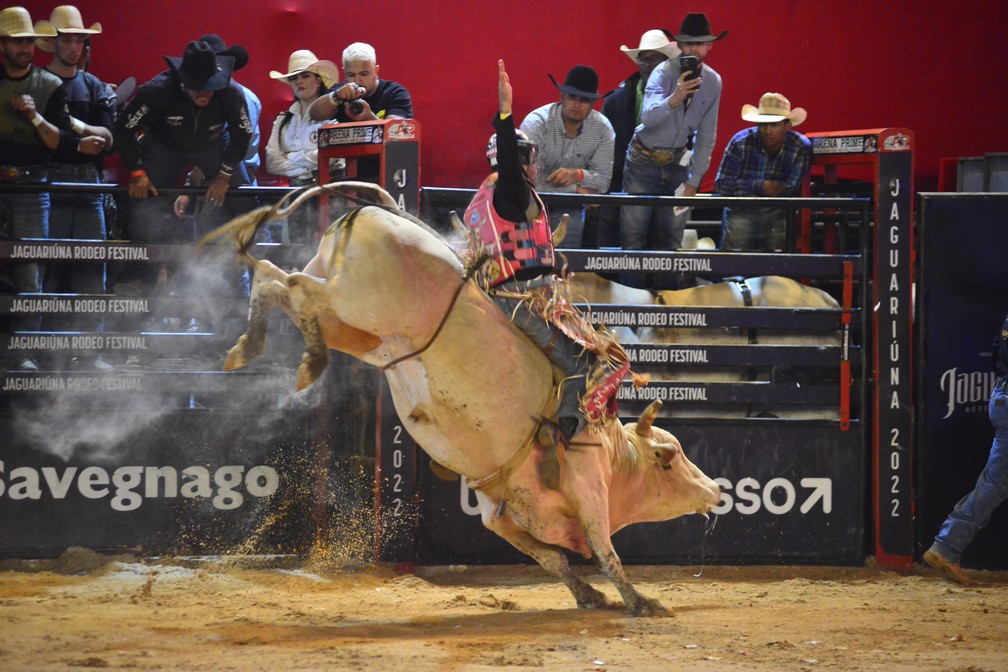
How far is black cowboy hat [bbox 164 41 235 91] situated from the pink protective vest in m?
2.40

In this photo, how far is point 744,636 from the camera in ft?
18.4

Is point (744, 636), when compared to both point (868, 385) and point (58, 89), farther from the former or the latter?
point (58, 89)

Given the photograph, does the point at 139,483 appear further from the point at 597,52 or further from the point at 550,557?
the point at 597,52

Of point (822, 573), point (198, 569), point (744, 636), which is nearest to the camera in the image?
point (744, 636)

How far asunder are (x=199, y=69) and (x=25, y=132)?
124 centimetres

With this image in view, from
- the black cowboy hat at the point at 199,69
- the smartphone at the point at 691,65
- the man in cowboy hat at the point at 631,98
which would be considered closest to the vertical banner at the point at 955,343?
the smartphone at the point at 691,65

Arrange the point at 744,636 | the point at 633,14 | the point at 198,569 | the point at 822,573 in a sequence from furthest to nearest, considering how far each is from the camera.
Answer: the point at 633,14 → the point at 822,573 → the point at 198,569 → the point at 744,636

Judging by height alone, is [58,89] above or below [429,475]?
above

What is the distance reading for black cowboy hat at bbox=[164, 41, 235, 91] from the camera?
7.36 meters

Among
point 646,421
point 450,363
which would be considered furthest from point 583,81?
point 450,363

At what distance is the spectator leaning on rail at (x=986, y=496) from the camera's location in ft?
23.4

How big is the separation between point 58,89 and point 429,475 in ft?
11.7

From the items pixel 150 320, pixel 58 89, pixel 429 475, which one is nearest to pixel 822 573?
pixel 429 475

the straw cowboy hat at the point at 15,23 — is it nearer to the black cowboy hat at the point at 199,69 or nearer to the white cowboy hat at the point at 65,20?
the white cowboy hat at the point at 65,20
